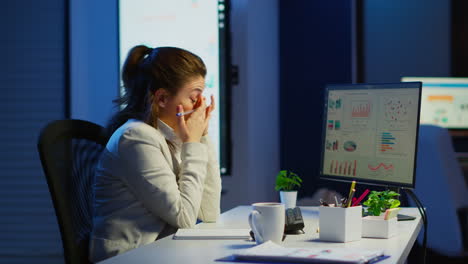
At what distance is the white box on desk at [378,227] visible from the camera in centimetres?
143

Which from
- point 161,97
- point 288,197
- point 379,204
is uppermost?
point 161,97

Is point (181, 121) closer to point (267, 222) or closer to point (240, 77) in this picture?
point (267, 222)

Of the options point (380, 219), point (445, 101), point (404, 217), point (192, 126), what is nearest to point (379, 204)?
point (380, 219)

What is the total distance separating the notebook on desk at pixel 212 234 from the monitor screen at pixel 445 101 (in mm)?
2838

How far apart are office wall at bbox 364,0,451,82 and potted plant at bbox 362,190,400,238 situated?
274 cm

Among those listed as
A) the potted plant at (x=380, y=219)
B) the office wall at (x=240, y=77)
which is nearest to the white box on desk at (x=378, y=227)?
the potted plant at (x=380, y=219)

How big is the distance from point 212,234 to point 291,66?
8.38ft

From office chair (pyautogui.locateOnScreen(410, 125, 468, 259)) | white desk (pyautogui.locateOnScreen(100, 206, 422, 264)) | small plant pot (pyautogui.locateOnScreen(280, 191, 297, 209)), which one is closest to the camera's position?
white desk (pyautogui.locateOnScreen(100, 206, 422, 264))

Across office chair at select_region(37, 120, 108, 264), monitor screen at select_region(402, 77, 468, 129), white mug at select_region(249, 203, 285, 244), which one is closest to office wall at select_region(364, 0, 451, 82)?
monitor screen at select_region(402, 77, 468, 129)

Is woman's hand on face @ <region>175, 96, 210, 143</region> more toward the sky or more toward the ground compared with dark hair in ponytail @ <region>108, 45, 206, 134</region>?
more toward the ground

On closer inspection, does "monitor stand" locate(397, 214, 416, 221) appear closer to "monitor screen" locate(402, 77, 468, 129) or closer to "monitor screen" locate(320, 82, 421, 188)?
"monitor screen" locate(320, 82, 421, 188)

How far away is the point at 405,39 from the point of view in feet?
13.7

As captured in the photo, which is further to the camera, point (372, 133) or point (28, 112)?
point (28, 112)

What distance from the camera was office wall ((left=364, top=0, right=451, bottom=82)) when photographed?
4164mm
